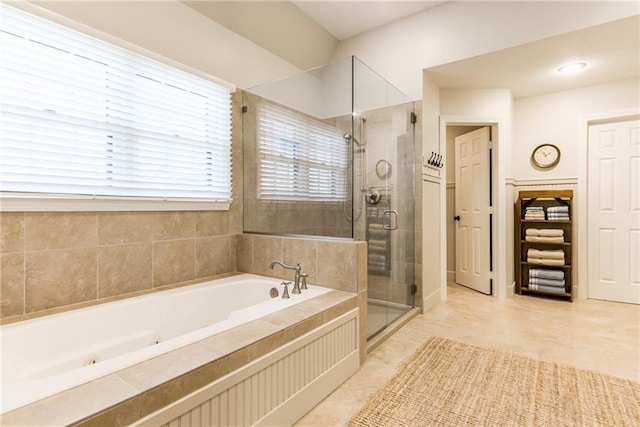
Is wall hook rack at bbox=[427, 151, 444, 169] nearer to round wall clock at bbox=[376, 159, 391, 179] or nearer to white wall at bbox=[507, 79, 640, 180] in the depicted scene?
round wall clock at bbox=[376, 159, 391, 179]

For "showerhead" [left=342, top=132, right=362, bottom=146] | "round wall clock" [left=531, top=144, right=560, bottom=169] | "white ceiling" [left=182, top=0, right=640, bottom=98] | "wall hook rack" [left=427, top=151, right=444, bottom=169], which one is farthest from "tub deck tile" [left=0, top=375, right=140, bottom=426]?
"round wall clock" [left=531, top=144, right=560, bottom=169]

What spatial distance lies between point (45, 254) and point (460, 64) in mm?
3447

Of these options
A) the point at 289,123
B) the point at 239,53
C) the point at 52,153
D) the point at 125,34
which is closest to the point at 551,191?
the point at 289,123

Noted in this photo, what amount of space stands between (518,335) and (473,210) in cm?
176

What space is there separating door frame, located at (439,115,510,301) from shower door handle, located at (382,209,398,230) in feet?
2.94

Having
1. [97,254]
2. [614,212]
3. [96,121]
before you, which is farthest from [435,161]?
[97,254]

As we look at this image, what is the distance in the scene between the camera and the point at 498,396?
1782mm

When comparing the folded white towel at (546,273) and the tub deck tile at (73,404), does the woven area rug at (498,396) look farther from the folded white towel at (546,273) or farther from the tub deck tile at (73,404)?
the folded white towel at (546,273)

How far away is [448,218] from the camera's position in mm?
4426

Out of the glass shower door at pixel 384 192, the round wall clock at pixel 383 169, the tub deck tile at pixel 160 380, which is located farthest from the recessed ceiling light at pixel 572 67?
the tub deck tile at pixel 160 380

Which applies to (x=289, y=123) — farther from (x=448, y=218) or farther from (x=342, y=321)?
(x=448, y=218)

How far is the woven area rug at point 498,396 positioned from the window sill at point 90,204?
1750 millimetres

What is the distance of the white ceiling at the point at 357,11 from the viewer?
2928 millimetres

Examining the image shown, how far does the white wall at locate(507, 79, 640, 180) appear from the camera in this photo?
3475 millimetres
